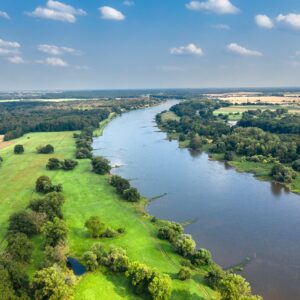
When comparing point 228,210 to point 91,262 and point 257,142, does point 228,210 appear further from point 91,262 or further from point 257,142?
point 257,142

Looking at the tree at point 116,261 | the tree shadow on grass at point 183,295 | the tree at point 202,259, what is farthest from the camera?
the tree at point 202,259

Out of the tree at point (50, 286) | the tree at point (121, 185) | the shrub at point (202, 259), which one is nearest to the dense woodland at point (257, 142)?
the tree at point (121, 185)

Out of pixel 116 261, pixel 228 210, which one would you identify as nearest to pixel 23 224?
pixel 116 261

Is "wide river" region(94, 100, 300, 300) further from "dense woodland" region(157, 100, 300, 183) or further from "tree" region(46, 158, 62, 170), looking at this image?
"tree" region(46, 158, 62, 170)

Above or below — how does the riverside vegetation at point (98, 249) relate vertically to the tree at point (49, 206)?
below

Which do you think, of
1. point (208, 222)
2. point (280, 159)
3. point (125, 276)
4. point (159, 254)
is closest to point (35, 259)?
point (125, 276)

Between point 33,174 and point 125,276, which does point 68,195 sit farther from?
point 125,276

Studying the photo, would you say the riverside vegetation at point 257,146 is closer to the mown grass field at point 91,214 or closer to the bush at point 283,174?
the bush at point 283,174
